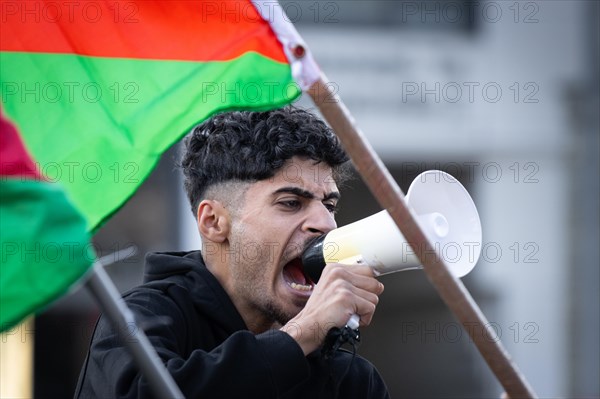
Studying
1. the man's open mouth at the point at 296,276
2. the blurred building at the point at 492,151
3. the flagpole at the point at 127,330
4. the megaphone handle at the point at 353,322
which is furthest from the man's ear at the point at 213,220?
the blurred building at the point at 492,151

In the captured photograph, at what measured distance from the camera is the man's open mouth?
12.9 feet

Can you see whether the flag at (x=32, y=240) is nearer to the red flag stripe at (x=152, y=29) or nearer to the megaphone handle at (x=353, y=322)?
the red flag stripe at (x=152, y=29)

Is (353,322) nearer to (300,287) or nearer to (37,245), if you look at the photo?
(300,287)

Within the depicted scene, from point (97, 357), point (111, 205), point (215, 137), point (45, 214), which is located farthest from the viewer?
point (215, 137)

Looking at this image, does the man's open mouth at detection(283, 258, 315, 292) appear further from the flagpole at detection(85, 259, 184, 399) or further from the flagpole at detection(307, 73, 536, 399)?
the flagpole at detection(85, 259, 184, 399)

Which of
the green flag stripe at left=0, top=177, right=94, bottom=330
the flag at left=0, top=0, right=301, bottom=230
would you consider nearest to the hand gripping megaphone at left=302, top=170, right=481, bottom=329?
the flag at left=0, top=0, right=301, bottom=230

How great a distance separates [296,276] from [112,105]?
101 centimetres

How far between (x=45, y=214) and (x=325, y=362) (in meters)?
1.52

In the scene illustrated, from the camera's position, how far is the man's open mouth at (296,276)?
3918 millimetres

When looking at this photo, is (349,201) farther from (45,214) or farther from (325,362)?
(45,214)

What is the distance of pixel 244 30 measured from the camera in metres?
3.34

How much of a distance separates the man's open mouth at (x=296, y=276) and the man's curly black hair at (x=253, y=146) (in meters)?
0.29

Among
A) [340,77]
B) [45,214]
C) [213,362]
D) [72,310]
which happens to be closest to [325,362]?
[213,362]

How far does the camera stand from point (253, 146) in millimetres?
3984
